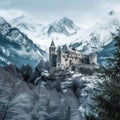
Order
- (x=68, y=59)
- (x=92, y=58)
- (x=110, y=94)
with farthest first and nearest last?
1. (x=68, y=59)
2. (x=92, y=58)
3. (x=110, y=94)

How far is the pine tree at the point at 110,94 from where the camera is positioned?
14.3m

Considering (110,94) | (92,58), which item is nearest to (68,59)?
(92,58)

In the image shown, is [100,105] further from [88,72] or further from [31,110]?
[88,72]

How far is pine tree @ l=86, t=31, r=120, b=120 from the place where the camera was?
1428 centimetres

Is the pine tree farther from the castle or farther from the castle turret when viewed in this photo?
the castle turret

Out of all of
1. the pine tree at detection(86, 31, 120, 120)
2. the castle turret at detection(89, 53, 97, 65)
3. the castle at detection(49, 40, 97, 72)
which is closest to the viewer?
the pine tree at detection(86, 31, 120, 120)

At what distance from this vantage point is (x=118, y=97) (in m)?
14.2

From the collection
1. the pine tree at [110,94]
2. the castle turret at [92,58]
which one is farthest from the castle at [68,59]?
the pine tree at [110,94]

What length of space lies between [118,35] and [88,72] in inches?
5648

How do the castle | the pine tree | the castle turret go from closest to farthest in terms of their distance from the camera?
the pine tree
the castle turret
the castle

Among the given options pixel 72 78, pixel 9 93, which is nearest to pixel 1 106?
pixel 9 93

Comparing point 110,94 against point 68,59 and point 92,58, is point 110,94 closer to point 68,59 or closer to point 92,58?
point 92,58

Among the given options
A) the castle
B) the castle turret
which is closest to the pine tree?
the castle

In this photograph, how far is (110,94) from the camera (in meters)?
14.5
